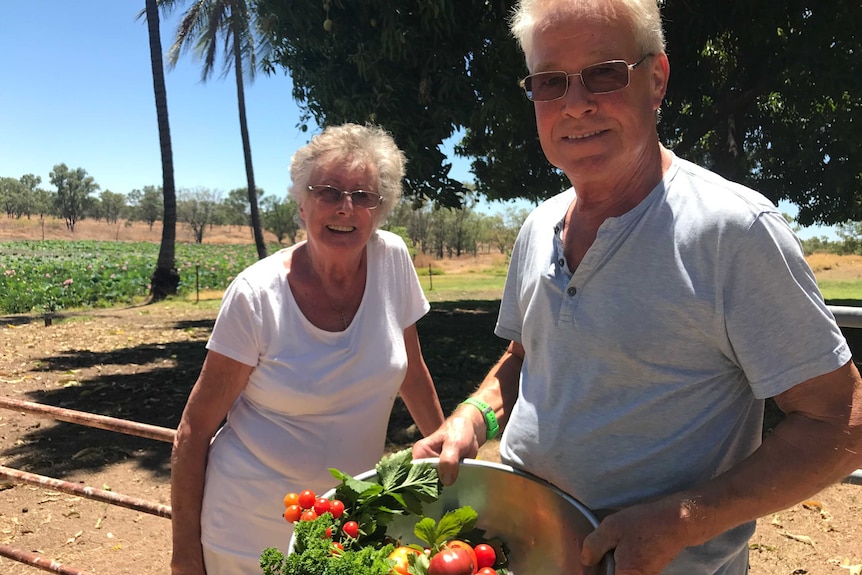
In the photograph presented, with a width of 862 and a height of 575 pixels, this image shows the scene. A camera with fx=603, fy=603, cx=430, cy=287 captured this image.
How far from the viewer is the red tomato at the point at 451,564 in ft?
3.82

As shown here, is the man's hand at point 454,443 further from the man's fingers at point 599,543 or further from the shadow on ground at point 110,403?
the shadow on ground at point 110,403

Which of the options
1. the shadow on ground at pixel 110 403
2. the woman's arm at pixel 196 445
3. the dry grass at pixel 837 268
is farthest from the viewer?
the dry grass at pixel 837 268

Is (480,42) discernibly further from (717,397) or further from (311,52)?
(717,397)

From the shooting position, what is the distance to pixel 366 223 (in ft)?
6.88

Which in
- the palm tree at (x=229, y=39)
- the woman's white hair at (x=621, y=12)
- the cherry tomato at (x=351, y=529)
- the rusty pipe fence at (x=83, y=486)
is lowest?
the rusty pipe fence at (x=83, y=486)

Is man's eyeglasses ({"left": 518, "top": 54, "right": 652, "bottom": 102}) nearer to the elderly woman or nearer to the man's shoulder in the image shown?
the man's shoulder

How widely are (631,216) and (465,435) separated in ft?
2.24

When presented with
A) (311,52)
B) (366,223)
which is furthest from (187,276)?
(366,223)

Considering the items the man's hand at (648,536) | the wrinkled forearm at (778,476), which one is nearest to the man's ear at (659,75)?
the wrinkled forearm at (778,476)

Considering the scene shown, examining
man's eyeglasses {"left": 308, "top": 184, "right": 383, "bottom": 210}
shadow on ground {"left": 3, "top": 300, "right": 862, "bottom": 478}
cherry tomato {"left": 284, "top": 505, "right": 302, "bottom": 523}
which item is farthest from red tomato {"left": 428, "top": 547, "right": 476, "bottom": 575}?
shadow on ground {"left": 3, "top": 300, "right": 862, "bottom": 478}

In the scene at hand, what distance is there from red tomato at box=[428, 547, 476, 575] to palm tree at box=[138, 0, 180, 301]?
15272 mm

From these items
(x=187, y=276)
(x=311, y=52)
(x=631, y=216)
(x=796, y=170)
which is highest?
(x=311, y=52)

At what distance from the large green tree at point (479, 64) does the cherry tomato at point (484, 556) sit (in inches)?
215

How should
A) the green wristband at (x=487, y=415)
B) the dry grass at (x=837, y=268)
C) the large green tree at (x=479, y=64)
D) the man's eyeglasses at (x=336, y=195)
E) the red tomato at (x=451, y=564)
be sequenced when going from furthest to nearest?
1. the dry grass at (x=837, y=268)
2. the large green tree at (x=479, y=64)
3. the man's eyeglasses at (x=336, y=195)
4. the green wristband at (x=487, y=415)
5. the red tomato at (x=451, y=564)
